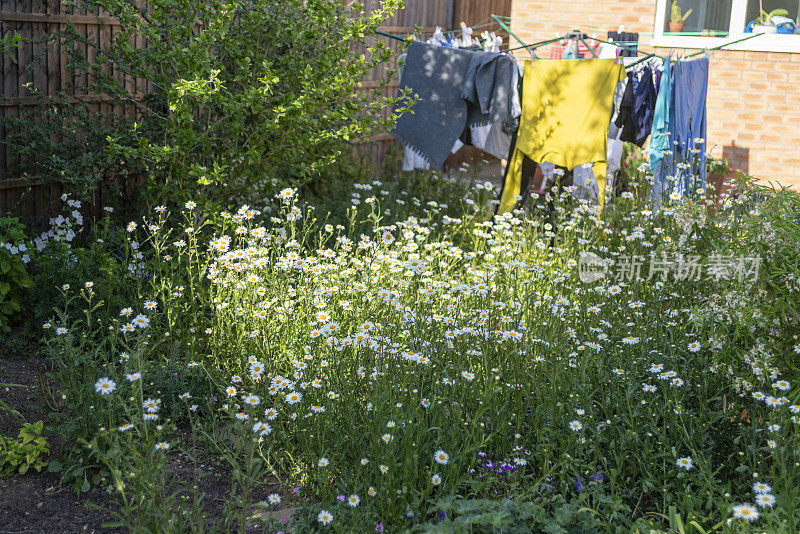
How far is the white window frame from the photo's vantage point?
7391mm

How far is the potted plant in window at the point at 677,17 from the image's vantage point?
8008 millimetres

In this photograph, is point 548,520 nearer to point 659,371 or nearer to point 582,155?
point 659,371

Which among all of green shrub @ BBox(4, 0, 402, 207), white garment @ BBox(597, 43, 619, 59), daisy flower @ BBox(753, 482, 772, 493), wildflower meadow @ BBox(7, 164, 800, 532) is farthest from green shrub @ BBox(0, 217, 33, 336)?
white garment @ BBox(597, 43, 619, 59)

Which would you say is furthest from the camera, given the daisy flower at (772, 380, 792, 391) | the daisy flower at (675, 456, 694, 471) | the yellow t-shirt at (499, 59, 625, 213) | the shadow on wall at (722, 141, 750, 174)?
the shadow on wall at (722, 141, 750, 174)

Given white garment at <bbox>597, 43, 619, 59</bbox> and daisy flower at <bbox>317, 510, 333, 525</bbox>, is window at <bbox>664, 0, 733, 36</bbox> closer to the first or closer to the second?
white garment at <bbox>597, 43, 619, 59</bbox>

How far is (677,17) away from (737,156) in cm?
160

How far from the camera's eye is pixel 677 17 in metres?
8.02

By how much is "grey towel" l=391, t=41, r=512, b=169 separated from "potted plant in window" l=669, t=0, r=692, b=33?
3.49 metres

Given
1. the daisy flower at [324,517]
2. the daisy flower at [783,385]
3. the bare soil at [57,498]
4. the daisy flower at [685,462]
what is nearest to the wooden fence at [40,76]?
the bare soil at [57,498]

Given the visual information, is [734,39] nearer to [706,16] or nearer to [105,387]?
[706,16]

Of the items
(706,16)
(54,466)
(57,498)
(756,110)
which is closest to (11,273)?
(54,466)

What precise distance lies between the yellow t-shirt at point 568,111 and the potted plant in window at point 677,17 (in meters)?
3.19

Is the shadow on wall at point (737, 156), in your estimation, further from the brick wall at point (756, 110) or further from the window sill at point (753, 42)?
the window sill at point (753, 42)

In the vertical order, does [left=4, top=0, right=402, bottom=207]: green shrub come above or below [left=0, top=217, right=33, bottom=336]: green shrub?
above
